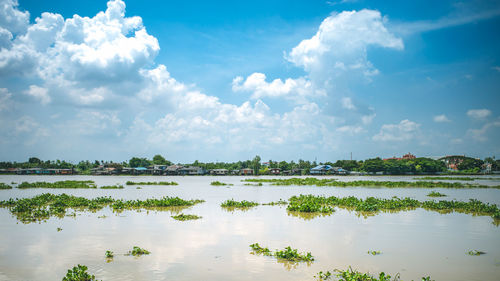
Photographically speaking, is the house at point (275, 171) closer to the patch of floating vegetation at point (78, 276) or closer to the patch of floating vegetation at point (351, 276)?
the patch of floating vegetation at point (351, 276)

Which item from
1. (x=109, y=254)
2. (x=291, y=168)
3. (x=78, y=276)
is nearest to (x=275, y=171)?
(x=291, y=168)

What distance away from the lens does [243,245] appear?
1055 cm

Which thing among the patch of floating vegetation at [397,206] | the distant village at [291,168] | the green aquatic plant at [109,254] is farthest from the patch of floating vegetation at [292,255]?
the distant village at [291,168]

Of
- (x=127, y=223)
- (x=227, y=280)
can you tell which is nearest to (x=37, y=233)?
(x=127, y=223)

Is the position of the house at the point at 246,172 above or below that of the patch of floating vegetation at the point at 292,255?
below

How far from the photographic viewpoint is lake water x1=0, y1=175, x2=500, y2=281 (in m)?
8.00

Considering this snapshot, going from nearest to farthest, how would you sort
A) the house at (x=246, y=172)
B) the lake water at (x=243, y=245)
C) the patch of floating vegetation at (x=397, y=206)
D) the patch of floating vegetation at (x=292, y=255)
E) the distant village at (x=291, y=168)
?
the lake water at (x=243, y=245) < the patch of floating vegetation at (x=292, y=255) < the patch of floating vegetation at (x=397, y=206) < the distant village at (x=291, y=168) < the house at (x=246, y=172)

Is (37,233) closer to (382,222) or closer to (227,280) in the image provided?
(227,280)

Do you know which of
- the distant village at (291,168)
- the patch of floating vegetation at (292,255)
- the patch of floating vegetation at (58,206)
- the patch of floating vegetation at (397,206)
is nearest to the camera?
the patch of floating vegetation at (292,255)

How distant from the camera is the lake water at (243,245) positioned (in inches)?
315

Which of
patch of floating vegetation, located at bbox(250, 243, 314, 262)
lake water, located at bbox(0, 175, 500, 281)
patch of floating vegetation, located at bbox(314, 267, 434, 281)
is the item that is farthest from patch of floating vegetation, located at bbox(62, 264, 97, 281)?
patch of floating vegetation, located at bbox(314, 267, 434, 281)

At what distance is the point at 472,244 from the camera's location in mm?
10805

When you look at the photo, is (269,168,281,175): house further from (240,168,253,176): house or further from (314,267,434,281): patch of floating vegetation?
(314,267,434,281): patch of floating vegetation

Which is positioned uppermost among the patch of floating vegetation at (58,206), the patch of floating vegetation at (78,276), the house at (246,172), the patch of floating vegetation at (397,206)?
the patch of floating vegetation at (78,276)
